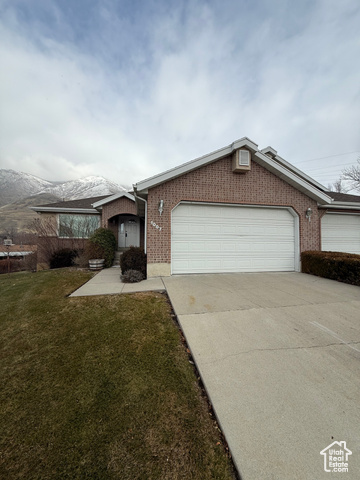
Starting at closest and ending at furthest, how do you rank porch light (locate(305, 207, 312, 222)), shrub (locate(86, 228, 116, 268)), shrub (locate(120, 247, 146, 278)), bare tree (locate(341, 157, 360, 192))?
shrub (locate(120, 247, 146, 278)), porch light (locate(305, 207, 312, 222)), shrub (locate(86, 228, 116, 268)), bare tree (locate(341, 157, 360, 192))

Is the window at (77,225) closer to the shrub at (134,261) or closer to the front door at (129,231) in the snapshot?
the front door at (129,231)

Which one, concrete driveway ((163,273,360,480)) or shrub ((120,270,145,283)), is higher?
shrub ((120,270,145,283))

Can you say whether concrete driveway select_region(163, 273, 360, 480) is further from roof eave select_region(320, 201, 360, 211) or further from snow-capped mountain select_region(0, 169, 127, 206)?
snow-capped mountain select_region(0, 169, 127, 206)

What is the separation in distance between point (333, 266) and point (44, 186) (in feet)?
664

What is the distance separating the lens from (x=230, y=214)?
310 inches

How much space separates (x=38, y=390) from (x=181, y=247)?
221 inches

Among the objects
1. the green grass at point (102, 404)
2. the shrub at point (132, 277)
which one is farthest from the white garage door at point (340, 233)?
the green grass at point (102, 404)

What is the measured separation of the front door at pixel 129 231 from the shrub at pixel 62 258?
3175 millimetres

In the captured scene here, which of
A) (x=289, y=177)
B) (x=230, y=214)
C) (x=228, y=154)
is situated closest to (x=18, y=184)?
(x=228, y=154)

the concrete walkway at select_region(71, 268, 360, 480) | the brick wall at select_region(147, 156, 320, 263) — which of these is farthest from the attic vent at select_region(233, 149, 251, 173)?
→ the concrete walkway at select_region(71, 268, 360, 480)

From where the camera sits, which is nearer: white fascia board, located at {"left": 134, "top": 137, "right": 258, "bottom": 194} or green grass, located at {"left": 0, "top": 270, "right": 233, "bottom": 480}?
green grass, located at {"left": 0, "top": 270, "right": 233, "bottom": 480}

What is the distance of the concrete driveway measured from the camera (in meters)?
1.58

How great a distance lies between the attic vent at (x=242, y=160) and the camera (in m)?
7.41

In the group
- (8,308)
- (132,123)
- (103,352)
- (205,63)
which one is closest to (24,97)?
(132,123)
